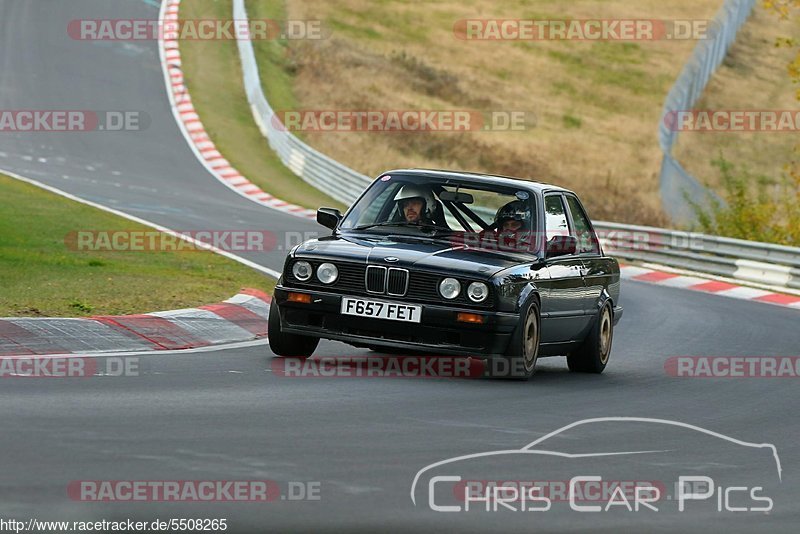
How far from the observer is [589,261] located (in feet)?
41.2

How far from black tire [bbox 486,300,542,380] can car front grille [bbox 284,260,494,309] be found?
0.35 m

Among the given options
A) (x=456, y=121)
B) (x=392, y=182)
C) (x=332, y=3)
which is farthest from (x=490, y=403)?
(x=332, y=3)

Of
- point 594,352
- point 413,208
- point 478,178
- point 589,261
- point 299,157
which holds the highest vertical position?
point 478,178

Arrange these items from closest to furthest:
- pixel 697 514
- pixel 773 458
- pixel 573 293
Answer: pixel 697 514 → pixel 773 458 → pixel 573 293

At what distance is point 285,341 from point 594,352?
2637mm

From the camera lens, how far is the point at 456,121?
44875 millimetres

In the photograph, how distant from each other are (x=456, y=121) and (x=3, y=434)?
1502 inches

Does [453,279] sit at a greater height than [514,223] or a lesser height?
lesser

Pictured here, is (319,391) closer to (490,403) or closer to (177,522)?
(490,403)

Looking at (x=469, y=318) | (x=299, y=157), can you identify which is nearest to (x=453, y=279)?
(x=469, y=318)

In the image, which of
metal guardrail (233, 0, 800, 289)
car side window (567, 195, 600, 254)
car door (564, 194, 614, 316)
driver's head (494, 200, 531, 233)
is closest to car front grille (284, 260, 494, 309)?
driver's head (494, 200, 531, 233)

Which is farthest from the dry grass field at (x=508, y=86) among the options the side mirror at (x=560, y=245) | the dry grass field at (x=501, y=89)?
the side mirror at (x=560, y=245)

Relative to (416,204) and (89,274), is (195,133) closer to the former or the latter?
(89,274)

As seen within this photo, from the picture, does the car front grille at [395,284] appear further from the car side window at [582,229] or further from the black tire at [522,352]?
the car side window at [582,229]
